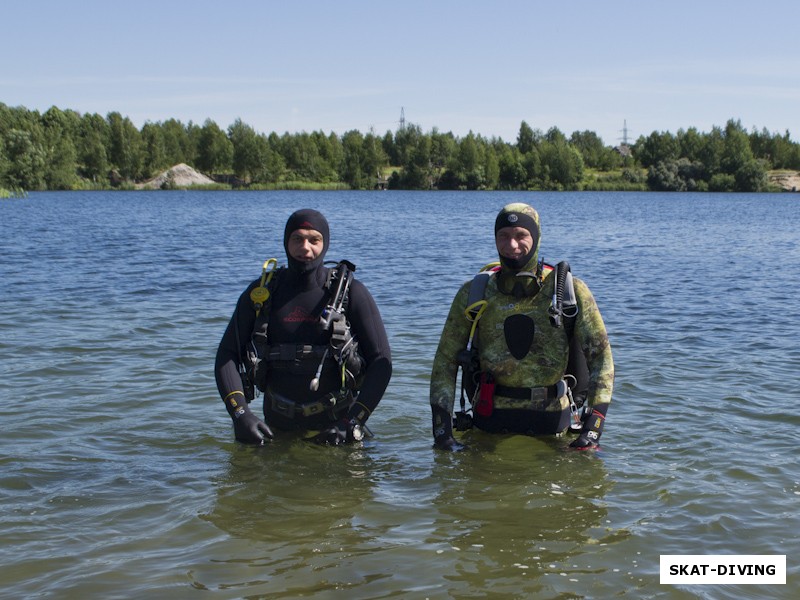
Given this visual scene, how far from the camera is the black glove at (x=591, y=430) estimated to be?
18.6 feet

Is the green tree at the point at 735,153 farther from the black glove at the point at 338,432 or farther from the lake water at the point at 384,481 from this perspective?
the black glove at the point at 338,432

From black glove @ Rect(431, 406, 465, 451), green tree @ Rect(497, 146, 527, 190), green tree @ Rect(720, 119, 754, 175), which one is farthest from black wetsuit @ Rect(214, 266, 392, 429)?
green tree @ Rect(497, 146, 527, 190)

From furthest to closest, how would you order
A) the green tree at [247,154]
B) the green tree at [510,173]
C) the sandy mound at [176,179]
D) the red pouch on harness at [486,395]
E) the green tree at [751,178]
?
the green tree at [510,173], the green tree at [247,154], the sandy mound at [176,179], the green tree at [751,178], the red pouch on harness at [486,395]

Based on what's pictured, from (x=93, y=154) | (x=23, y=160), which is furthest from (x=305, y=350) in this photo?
(x=93, y=154)

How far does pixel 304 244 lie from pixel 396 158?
490ft

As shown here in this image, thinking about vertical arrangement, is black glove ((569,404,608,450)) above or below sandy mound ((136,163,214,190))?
below

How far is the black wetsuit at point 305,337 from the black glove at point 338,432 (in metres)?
0.20

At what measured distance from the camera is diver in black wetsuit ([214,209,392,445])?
585 centimetres

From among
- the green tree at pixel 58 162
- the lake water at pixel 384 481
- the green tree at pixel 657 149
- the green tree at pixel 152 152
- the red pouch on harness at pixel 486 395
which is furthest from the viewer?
the green tree at pixel 657 149

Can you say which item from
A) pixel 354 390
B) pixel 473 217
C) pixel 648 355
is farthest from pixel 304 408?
pixel 473 217

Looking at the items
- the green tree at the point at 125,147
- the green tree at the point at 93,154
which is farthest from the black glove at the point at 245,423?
the green tree at the point at 125,147

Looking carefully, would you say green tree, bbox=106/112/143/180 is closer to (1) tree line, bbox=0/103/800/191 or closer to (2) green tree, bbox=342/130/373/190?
(1) tree line, bbox=0/103/800/191

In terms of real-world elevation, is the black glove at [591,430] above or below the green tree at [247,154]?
below

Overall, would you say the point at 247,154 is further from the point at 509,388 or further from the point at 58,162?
the point at 509,388
